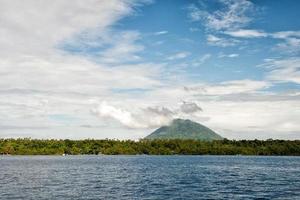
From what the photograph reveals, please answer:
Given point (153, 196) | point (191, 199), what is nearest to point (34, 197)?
point (153, 196)

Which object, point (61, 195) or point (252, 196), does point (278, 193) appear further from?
point (61, 195)

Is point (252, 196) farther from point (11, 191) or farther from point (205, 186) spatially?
point (11, 191)

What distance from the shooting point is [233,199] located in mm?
75375

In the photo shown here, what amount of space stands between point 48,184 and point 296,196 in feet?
163

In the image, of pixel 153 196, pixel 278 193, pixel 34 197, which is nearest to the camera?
pixel 34 197

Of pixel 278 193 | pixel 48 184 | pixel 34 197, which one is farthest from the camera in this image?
pixel 48 184

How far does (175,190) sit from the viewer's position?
88.9 meters

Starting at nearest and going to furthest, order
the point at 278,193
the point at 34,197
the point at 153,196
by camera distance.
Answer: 1. the point at 34,197
2. the point at 153,196
3. the point at 278,193

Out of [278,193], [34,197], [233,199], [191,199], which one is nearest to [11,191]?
[34,197]

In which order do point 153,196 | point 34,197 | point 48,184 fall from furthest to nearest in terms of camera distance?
point 48,184, point 153,196, point 34,197

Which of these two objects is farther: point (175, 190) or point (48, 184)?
point (48, 184)

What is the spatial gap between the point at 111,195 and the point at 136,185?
19756 millimetres

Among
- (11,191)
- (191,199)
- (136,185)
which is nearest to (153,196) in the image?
(191,199)

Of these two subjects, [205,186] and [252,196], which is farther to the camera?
[205,186]
